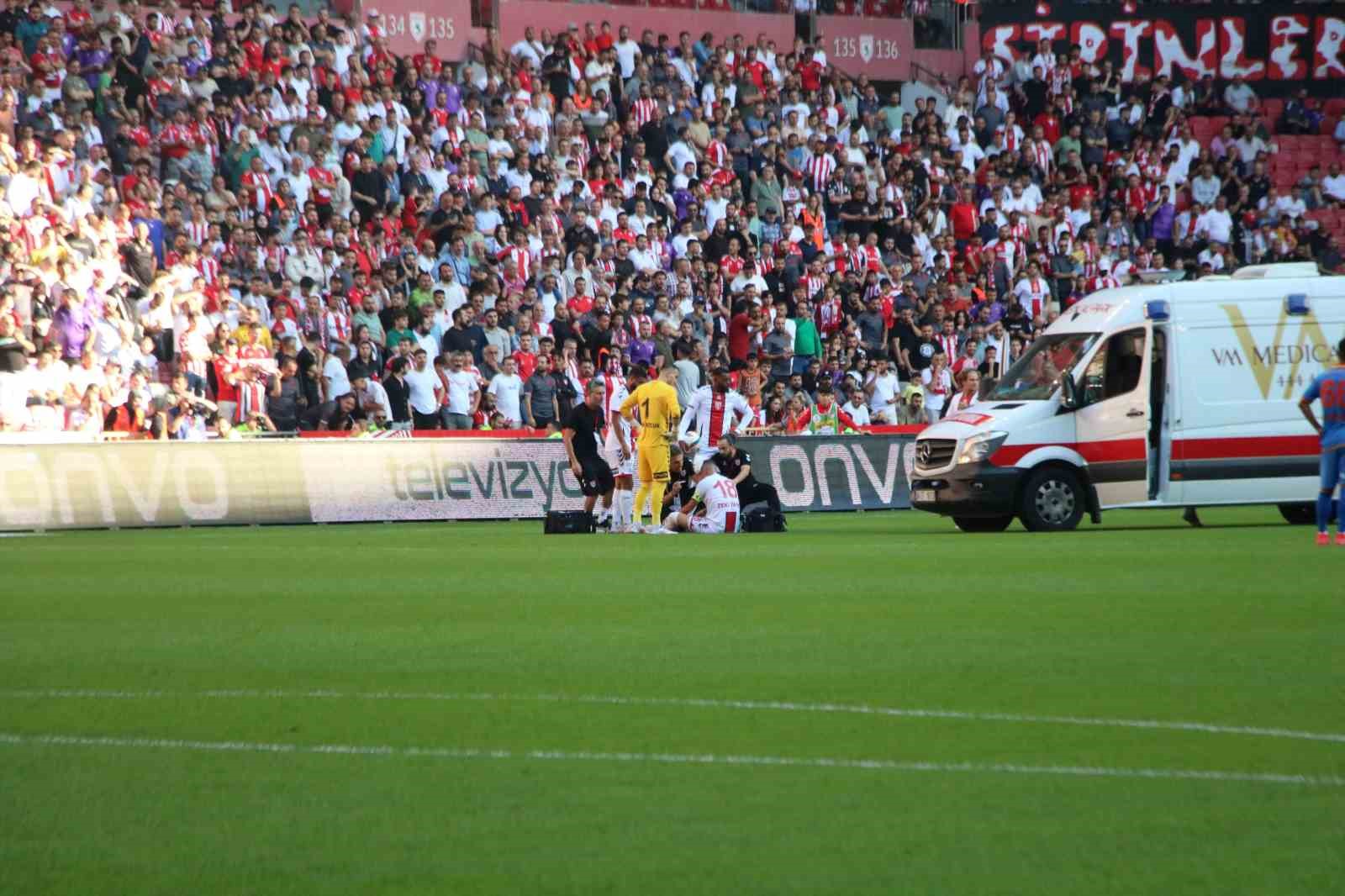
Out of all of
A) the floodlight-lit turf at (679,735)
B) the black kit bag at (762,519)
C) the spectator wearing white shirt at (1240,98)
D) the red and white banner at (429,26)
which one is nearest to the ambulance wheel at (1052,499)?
the black kit bag at (762,519)

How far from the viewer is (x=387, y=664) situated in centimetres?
1030

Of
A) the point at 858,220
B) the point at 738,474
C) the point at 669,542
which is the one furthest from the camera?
the point at 858,220

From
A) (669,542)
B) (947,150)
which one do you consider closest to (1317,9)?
(947,150)

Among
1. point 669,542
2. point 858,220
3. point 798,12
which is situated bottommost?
point 669,542

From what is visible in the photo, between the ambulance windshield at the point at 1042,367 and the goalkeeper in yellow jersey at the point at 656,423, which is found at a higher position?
the ambulance windshield at the point at 1042,367

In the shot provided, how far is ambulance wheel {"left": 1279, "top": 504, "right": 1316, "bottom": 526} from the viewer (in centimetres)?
2430

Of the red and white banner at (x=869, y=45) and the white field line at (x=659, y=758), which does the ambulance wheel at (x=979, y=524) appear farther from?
the red and white banner at (x=869, y=45)

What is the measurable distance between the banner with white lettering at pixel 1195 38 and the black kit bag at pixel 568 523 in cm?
2200

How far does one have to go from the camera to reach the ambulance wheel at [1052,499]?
2269 cm

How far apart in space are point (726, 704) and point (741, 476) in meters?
15.4

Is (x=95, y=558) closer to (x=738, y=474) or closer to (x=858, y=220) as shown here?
(x=738, y=474)

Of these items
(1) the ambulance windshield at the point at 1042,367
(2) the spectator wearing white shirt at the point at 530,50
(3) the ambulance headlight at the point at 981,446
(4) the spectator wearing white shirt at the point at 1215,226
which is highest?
(2) the spectator wearing white shirt at the point at 530,50

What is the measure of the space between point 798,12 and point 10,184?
62.1 feet

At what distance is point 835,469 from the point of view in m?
29.3
